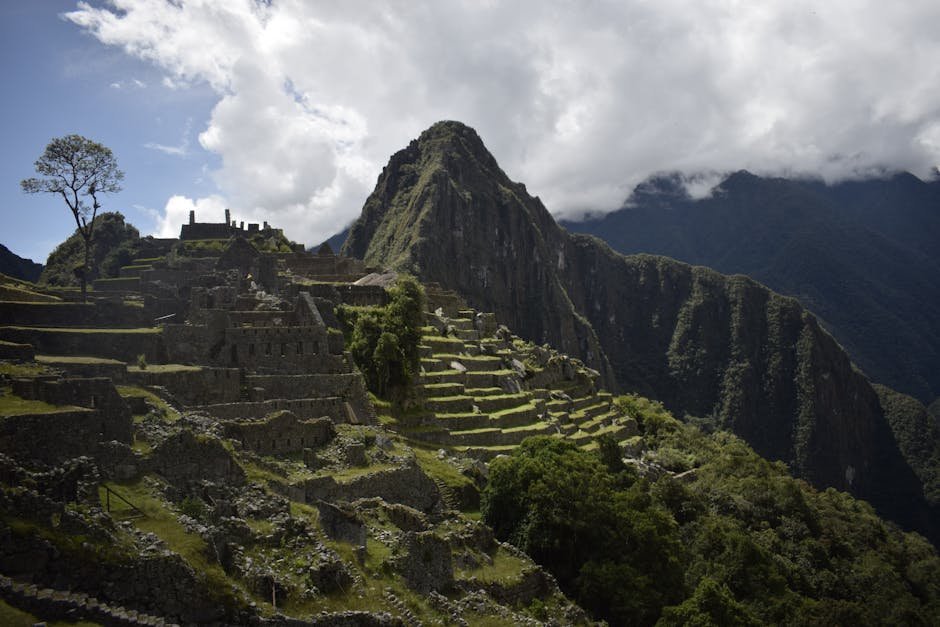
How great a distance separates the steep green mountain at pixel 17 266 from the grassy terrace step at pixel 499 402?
1516 inches

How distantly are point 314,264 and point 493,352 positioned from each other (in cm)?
1375

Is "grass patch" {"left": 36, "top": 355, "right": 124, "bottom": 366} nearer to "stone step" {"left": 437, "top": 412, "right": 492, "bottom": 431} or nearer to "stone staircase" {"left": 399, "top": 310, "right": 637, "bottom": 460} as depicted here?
"stone staircase" {"left": 399, "top": 310, "right": 637, "bottom": 460}

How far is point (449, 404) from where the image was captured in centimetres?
3712

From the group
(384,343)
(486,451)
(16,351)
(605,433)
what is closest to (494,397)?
(486,451)

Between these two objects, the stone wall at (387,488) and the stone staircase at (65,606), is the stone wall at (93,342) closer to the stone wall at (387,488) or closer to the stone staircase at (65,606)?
the stone wall at (387,488)

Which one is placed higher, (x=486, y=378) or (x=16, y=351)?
(x=16, y=351)

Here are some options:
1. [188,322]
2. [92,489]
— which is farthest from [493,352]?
[92,489]

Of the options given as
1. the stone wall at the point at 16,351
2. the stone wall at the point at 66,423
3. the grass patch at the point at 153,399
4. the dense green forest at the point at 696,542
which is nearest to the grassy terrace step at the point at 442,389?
the dense green forest at the point at 696,542

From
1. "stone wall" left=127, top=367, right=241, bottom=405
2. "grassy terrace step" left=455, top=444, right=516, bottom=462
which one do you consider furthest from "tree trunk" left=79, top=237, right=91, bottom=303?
"grassy terrace step" left=455, top=444, right=516, bottom=462

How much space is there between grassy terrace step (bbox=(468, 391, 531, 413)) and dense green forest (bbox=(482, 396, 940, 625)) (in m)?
6.07

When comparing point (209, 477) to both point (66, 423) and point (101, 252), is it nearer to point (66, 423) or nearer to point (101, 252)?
point (66, 423)

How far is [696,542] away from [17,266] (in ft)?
179

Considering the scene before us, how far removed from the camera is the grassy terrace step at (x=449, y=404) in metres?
36.1

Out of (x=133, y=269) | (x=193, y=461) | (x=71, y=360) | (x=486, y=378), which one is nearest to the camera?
(x=193, y=461)
